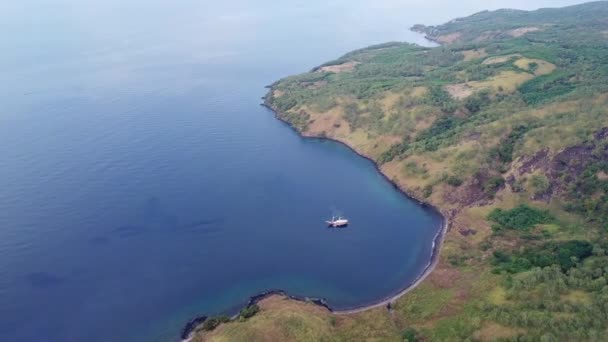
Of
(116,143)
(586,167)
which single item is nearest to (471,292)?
(586,167)

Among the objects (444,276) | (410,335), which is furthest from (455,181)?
(410,335)

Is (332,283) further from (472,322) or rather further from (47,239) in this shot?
(47,239)

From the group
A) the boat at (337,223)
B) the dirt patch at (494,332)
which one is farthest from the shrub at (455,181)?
the dirt patch at (494,332)

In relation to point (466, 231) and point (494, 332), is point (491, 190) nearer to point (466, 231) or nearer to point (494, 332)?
point (466, 231)

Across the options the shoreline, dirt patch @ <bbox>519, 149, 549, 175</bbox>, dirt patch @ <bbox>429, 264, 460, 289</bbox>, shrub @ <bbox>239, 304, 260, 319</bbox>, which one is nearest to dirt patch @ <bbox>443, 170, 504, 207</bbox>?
dirt patch @ <bbox>519, 149, 549, 175</bbox>

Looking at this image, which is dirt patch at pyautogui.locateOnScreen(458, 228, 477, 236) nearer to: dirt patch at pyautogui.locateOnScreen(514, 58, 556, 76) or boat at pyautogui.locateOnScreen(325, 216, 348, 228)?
boat at pyautogui.locateOnScreen(325, 216, 348, 228)
